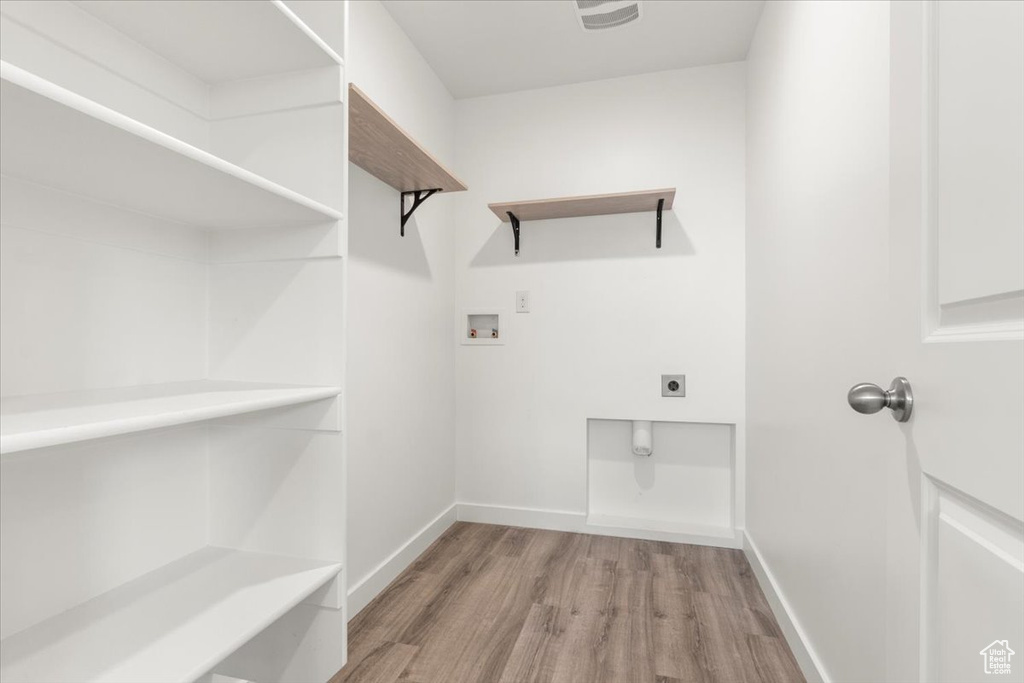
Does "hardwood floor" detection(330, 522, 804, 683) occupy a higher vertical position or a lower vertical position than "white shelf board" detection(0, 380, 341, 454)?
lower

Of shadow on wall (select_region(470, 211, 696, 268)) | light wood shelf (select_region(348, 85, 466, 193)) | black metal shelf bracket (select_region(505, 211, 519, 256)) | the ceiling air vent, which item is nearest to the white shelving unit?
light wood shelf (select_region(348, 85, 466, 193))

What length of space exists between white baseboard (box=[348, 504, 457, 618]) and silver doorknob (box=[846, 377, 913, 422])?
1702 mm

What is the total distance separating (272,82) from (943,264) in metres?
1.33

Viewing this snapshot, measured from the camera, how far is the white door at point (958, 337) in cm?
44

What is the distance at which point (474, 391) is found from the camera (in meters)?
2.65

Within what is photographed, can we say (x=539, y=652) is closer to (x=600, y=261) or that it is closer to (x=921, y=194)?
(x=921, y=194)

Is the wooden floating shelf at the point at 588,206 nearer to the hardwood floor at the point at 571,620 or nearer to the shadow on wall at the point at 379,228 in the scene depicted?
the shadow on wall at the point at 379,228

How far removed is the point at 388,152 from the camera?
5.45ft

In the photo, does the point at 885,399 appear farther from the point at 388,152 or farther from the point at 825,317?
the point at 388,152

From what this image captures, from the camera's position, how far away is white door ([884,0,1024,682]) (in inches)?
17.4

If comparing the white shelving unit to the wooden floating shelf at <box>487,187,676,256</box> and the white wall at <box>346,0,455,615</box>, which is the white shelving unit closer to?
the white wall at <box>346,0,455,615</box>

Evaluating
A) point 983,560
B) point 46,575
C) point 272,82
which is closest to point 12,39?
point 272,82

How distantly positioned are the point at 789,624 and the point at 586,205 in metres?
1.85

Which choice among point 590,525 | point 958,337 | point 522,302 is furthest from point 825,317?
point 590,525
